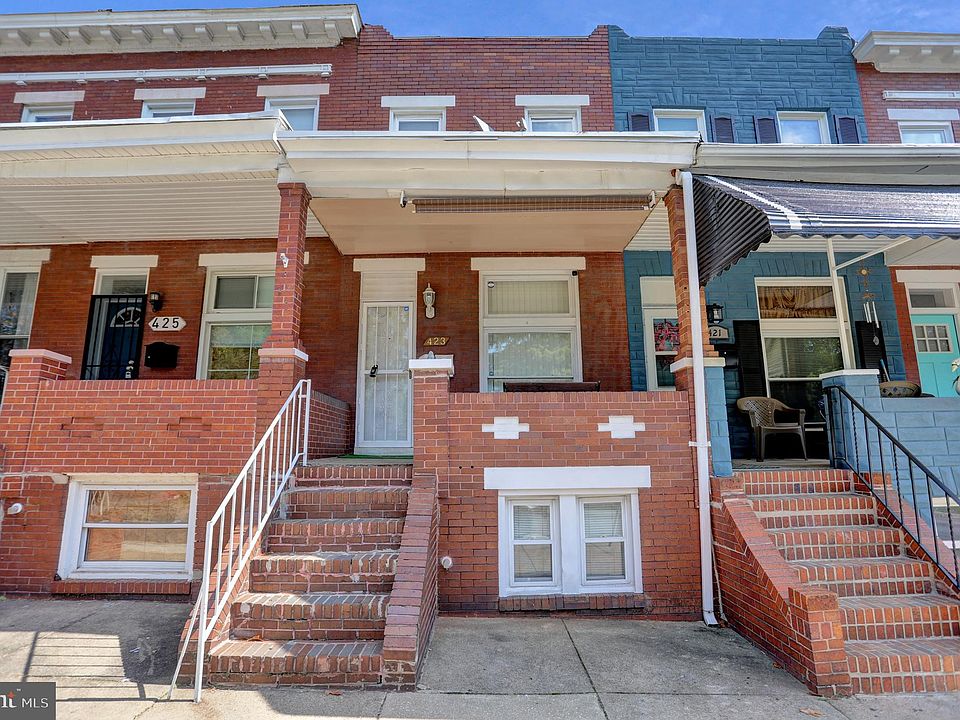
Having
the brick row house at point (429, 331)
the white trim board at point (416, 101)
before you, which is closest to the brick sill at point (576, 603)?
the brick row house at point (429, 331)

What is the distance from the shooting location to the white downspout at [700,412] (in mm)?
4723

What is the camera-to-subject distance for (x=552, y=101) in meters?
8.31

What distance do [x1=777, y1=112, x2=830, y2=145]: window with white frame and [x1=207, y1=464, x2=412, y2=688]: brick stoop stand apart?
781 cm

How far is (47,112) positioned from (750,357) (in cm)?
1115

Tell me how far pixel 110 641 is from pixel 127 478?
1708mm

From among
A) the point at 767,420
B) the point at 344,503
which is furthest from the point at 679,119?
the point at 344,503

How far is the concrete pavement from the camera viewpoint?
10.1 ft

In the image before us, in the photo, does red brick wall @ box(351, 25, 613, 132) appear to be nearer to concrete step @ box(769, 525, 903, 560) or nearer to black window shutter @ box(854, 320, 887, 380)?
black window shutter @ box(854, 320, 887, 380)

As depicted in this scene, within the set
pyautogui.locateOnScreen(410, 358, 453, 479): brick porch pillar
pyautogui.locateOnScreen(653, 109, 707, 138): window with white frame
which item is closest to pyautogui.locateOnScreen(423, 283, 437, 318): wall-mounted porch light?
pyautogui.locateOnScreen(410, 358, 453, 479): brick porch pillar

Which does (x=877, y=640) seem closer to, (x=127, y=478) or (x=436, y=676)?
(x=436, y=676)

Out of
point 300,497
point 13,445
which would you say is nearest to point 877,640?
point 300,497

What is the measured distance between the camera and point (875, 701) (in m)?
3.29

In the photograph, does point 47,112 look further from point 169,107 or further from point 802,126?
point 802,126

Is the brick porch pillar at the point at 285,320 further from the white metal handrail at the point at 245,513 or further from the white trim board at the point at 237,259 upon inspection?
the white trim board at the point at 237,259
